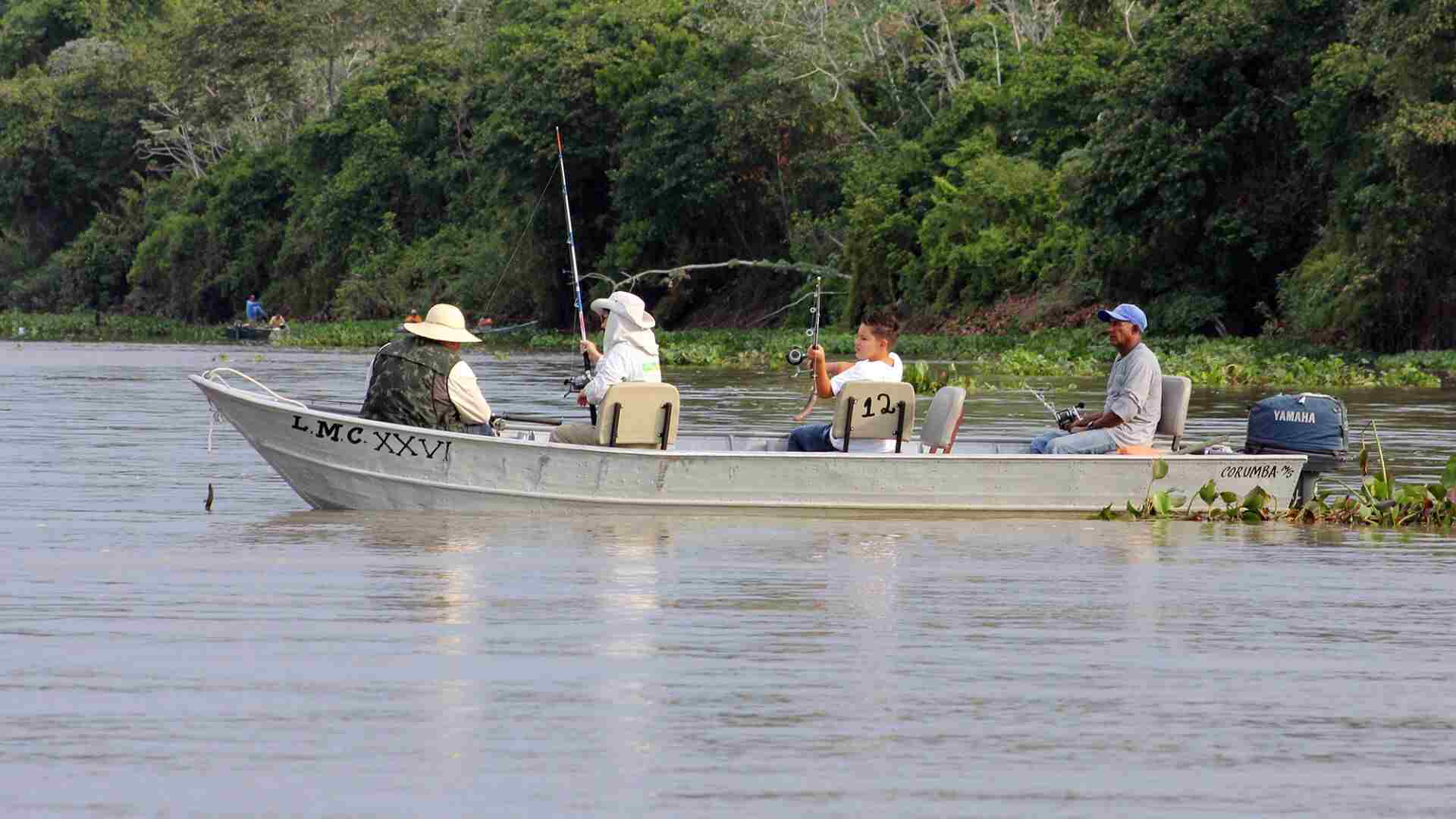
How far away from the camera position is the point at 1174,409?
46.6 feet

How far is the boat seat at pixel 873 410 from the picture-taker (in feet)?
44.0

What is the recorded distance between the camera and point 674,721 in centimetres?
732

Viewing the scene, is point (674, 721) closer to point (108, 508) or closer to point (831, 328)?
point (108, 508)

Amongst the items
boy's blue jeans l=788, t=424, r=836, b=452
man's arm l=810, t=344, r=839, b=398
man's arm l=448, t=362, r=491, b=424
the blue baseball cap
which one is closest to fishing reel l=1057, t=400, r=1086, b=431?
the blue baseball cap

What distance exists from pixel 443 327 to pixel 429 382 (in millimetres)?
342

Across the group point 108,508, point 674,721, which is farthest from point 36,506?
point 674,721

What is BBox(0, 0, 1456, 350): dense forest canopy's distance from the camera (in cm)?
4062

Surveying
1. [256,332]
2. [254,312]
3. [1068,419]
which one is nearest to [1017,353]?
[1068,419]

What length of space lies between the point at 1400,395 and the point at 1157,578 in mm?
19218

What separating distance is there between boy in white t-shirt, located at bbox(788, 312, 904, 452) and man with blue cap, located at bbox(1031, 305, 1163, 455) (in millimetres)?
1100

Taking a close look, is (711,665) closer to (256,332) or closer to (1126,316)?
(1126,316)

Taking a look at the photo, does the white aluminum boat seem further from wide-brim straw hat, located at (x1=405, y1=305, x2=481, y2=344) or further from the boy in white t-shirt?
wide-brim straw hat, located at (x1=405, y1=305, x2=481, y2=344)

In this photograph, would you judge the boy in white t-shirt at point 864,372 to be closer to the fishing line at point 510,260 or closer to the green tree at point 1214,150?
the green tree at point 1214,150

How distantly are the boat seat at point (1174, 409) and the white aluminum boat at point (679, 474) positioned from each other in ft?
2.13
